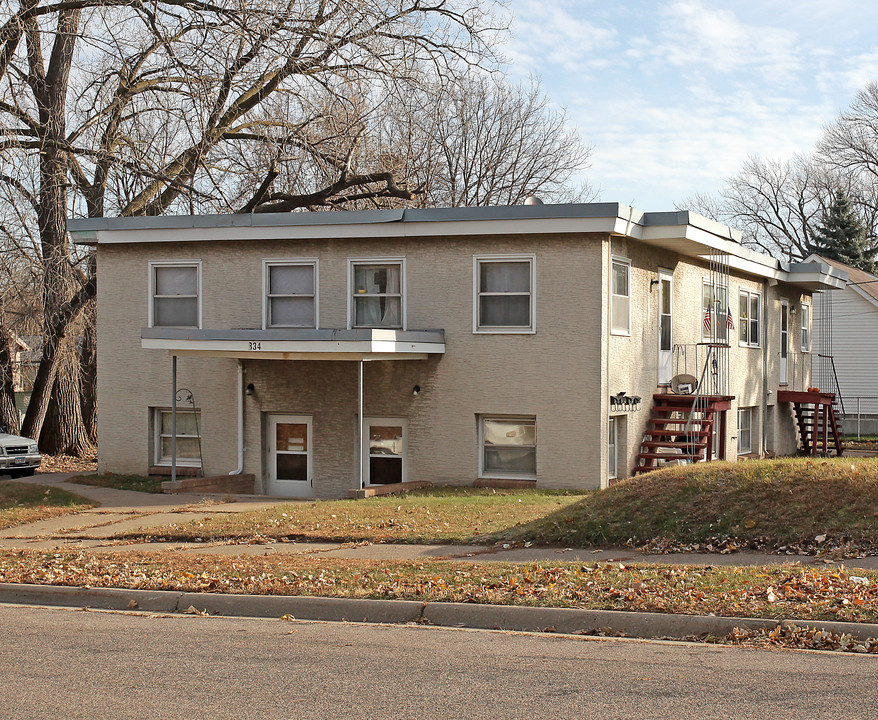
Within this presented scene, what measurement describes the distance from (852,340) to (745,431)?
61.1 feet

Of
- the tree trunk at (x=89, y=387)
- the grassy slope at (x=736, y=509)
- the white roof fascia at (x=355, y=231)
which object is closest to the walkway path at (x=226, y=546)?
the grassy slope at (x=736, y=509)

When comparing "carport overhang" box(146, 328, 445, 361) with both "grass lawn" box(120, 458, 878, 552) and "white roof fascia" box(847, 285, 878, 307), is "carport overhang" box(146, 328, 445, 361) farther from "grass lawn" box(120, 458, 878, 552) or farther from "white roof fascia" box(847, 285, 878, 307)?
"white roof fascia" box(847, 285, 878, 307)

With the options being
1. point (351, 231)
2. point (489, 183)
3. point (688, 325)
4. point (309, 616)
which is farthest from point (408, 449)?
point (489, 183)

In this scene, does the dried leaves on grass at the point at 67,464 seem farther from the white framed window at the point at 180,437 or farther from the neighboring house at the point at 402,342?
the neighboring house at the point at 402,342

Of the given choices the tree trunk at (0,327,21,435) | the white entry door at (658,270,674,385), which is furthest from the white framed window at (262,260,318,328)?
the tree trunk at (0,327,21,435)

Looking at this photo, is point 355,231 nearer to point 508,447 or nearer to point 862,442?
point 508,447

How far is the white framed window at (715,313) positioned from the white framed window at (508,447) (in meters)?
6.85

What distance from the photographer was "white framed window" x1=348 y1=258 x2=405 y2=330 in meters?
22.0

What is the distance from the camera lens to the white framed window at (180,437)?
23.5m

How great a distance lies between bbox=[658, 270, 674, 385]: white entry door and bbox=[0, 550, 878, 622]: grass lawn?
1318 cm

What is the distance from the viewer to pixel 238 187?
1419 inches

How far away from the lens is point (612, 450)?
21688 mm

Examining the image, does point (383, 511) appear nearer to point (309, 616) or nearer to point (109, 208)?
point (309, 616)

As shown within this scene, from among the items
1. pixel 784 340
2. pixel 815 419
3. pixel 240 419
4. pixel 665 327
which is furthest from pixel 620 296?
pixel 784 340
